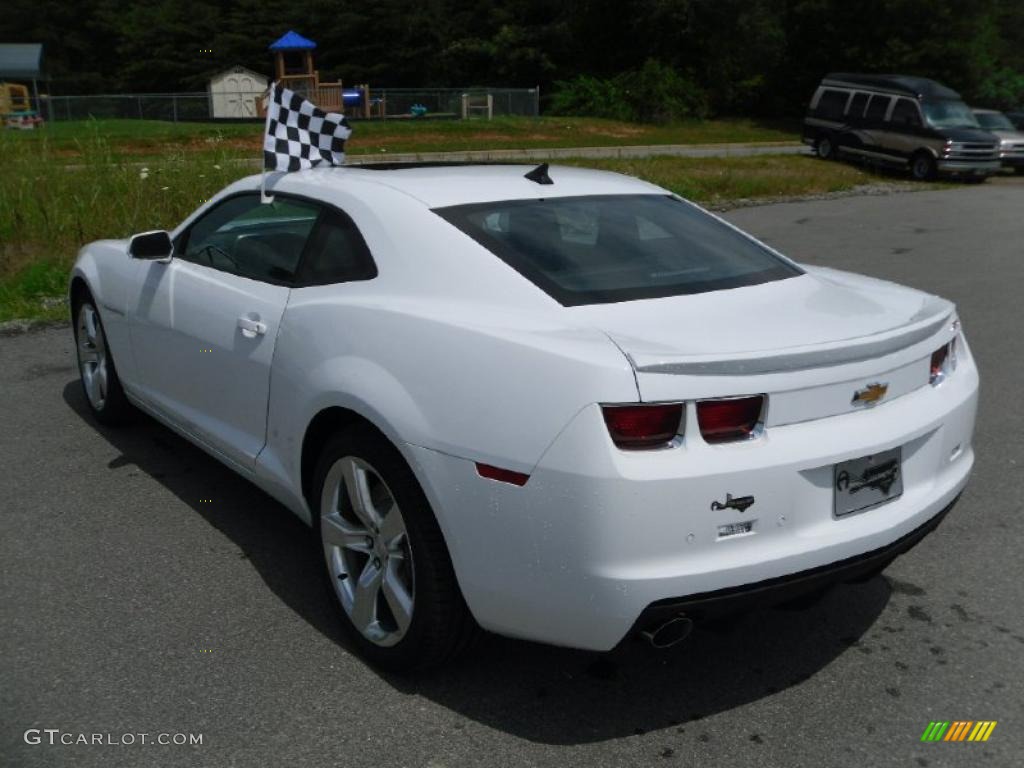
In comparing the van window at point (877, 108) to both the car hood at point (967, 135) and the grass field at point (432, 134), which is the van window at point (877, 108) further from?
the grass field at point (432, 134)

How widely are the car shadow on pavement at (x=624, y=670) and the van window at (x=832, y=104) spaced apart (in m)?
25.8

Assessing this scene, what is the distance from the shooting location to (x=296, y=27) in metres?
60.2

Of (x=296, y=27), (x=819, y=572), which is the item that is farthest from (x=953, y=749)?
(x=296, y=27)

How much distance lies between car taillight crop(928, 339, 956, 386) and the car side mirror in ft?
10.5

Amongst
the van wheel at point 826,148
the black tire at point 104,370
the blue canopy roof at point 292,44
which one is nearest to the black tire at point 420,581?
the black tire at point 104,370

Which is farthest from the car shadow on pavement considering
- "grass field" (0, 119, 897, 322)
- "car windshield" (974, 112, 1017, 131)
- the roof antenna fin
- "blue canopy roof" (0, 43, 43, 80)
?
"blue canopy roof" (0, 43, 43, 80)

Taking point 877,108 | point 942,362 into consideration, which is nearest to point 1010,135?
point 877,108

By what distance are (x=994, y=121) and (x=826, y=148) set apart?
174 inches

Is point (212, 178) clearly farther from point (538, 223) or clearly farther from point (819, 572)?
point (819, 572)

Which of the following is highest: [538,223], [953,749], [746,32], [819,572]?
[746,32]

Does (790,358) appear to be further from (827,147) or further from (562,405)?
(827,147)

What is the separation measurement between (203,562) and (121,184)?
26.3 feet

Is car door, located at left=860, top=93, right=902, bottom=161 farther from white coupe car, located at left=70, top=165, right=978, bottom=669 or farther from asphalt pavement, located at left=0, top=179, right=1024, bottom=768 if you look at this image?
white coupe car, located at left=70, top=165, right=978, bottom=669

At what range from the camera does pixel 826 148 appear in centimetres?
2811
